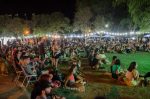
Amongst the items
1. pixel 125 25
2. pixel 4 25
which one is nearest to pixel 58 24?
pixel 4 25

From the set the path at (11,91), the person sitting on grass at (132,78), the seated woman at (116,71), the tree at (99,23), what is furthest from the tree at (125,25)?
the path at (11,91)

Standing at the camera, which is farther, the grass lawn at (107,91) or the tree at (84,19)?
the tree at (84,19)

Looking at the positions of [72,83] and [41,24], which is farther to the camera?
[41,24]

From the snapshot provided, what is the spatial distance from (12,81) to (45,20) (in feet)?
208

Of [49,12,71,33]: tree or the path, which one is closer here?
the path

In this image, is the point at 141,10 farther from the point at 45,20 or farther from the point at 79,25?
the point at 45,20

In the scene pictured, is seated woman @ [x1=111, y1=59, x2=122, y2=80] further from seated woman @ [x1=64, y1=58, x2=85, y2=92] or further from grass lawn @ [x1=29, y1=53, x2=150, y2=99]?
seated woman @ [x1=64, y1=58, x2=85, y2=92]

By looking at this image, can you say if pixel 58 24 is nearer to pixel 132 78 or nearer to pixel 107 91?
pixel 132 78

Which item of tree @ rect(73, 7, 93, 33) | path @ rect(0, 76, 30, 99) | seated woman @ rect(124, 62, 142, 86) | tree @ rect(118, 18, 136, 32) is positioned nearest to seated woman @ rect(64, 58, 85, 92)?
path @ rect(0, 76, 30, 99)

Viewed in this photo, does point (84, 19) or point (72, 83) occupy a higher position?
point (84, 19)

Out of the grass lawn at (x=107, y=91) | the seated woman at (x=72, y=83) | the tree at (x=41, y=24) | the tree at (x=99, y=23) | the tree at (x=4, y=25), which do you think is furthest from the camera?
the tree at (x=41, y=24)

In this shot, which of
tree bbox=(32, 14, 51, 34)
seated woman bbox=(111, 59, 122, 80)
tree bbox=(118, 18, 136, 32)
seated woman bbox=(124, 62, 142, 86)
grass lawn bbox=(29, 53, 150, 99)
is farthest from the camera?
tree bbox=(32, 14, 51, 34)

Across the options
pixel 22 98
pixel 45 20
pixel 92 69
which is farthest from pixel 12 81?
pixel 45 20

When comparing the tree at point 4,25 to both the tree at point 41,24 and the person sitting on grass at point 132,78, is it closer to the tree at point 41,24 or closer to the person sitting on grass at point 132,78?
the tree at point 41,24
